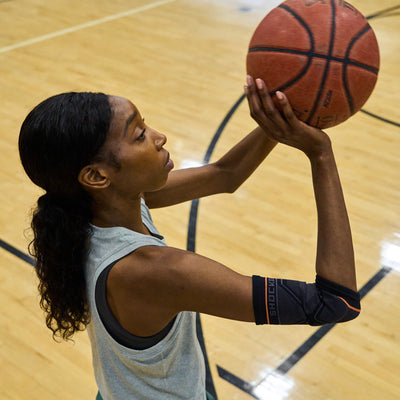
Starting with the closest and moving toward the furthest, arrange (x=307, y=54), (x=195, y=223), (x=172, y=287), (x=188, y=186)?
(x=172, y=287)
(x=307, y=54)
(x=188, y=186)
(x=195, y=223)

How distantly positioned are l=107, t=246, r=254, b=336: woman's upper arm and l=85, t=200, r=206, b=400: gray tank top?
2.0 inches

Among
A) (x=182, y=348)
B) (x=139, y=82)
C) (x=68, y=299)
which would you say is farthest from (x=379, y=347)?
(x=139, y=82)

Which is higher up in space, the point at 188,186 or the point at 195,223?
the point at 188,186

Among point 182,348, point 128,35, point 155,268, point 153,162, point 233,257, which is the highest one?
point 153,162

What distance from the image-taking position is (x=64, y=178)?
126cm

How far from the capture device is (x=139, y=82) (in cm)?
552

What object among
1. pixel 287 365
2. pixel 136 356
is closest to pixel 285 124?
pixel 136 356

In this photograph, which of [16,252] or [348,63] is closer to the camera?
[348,63]

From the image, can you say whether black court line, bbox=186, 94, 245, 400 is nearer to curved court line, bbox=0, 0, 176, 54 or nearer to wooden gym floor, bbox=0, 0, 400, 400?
wooden gym floor, bbox=0, 0, 400, 400

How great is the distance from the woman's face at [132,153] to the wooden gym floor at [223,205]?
1.51m

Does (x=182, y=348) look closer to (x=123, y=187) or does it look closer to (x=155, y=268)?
(x=155, y=268)

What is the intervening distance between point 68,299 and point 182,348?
1.03ft

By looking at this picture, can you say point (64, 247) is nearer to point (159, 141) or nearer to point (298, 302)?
point (159, 141)

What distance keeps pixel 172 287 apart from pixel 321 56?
79 cm
